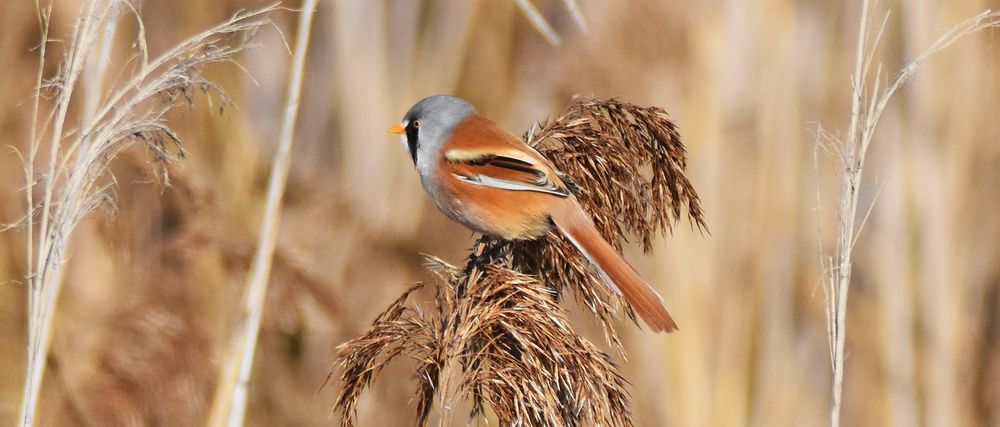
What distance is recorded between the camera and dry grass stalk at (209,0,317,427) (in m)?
2.41

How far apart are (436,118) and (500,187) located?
0.30 m

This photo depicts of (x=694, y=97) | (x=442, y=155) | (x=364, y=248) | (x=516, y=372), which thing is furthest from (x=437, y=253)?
(x=516, y=372)

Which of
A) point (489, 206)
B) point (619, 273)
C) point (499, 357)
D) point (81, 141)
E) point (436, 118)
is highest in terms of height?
point (436, 118)

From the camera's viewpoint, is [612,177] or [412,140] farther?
[412,140]

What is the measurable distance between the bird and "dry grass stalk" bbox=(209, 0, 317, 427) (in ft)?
1.42

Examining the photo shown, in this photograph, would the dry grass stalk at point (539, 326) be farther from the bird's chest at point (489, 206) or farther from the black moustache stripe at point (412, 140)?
the black moustache stripe at point (412, 140)

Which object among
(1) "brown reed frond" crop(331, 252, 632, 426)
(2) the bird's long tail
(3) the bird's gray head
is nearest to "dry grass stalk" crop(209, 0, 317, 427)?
(3) the bird's gray head

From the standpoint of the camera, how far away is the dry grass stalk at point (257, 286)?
2.41m

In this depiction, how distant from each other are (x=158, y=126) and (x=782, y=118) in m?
2.18

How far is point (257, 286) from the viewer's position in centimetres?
248

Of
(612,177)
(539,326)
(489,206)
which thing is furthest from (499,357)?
(489,206)

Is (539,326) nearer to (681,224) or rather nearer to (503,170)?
(503,170)

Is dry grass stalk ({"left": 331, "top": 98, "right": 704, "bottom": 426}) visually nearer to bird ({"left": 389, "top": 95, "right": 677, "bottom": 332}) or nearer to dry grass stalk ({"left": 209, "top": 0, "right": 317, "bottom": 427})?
bird ({"left": 389, "top": 95, "right": 677, "bottom": 332})

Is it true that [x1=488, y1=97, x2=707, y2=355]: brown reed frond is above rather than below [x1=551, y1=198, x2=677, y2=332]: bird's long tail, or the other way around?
above
